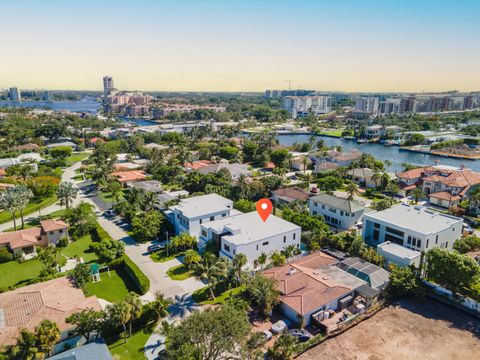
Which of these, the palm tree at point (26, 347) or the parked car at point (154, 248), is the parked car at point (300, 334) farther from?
the parked car at point (154, 248)

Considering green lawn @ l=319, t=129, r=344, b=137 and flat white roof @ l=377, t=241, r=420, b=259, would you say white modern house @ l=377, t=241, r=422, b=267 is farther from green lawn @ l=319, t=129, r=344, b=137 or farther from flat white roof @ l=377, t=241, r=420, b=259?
green lawn @ l=319, t=129, r=344, b=137

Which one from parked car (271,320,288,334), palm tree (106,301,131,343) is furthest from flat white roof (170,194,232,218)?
parked car (271,320,288,334)

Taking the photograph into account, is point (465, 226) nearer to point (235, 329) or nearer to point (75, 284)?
point (235, 329)

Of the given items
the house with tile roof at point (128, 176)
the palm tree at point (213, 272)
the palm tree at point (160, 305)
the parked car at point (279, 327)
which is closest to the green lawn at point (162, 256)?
the palm tree at point (213, 272)

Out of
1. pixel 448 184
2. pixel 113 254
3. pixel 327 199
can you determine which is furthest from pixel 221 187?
pixel 448 184

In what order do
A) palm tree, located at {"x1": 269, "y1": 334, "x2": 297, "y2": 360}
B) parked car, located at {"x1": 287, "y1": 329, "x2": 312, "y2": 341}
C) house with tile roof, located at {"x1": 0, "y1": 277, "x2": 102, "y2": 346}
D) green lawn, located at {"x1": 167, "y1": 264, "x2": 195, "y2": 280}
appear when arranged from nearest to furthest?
→ palm tree, located at {"x1": 269, "y1": 334, "x2": 297, "y2": 360}
house with tile roof, located at {"x1": 0, "y1": 277, "x2": 102, "y2": 346}
parked car, located at {"x1": 287, "y1": 329, "x2": 312, "y2": 341}
green lawn, located at {"x1": 167, "y1": 264, "x2": 195, "y2": 280}

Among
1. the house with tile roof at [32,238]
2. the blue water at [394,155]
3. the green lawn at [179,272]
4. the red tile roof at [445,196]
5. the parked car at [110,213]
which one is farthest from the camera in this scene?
the blue water at [394,155]
